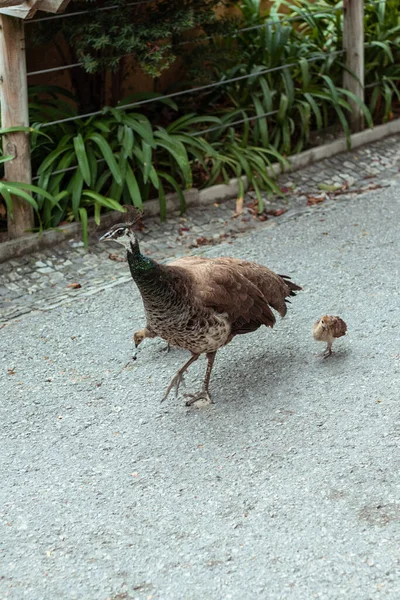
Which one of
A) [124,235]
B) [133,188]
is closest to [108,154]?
[133,188]

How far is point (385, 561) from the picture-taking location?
3.32m

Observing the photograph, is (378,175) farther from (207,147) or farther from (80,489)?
(80,489)

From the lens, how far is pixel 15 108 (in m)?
5.63

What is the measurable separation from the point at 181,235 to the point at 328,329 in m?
1.89

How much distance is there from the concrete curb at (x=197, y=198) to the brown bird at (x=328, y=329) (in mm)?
2024

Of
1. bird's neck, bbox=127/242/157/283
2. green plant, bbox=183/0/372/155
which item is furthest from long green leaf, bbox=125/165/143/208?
bird's neck, bbox=127/242/157/283

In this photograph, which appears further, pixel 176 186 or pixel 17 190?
pixel 176 186

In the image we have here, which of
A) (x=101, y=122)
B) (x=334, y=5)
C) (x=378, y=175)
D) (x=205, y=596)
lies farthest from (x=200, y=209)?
(x=205, y=596)

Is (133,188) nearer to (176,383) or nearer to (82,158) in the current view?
(82,158)

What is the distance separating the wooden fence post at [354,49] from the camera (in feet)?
24.0

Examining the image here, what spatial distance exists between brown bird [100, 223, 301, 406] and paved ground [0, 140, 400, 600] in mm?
298

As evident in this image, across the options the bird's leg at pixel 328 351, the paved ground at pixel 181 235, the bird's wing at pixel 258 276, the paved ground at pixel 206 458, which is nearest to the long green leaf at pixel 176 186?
the paved ground at pixel 181 235

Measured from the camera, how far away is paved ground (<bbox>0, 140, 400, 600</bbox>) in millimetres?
3332

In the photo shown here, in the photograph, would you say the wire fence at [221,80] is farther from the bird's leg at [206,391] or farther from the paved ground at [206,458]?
the bird's leg at [206,391]
